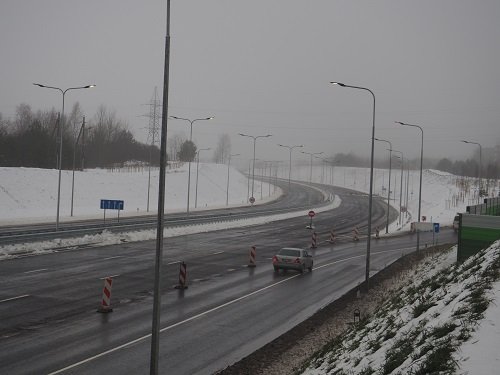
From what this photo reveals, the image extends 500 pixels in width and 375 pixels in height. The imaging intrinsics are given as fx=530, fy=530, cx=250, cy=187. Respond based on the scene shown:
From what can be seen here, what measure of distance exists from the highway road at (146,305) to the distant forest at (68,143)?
36.1m

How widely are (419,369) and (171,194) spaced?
265 ft

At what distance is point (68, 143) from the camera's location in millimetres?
82688

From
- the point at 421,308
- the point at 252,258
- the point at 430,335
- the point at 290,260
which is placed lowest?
the point at 252,258

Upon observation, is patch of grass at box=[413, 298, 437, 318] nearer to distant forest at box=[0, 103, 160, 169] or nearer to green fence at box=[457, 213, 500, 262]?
green fence at box=[457, 213, 500, 262]

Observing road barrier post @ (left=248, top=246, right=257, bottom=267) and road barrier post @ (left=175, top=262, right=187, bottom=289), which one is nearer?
road barrier post @ (left=175, top=262, right=187, bottom=289)

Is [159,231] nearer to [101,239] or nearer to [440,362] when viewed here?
[440,362]

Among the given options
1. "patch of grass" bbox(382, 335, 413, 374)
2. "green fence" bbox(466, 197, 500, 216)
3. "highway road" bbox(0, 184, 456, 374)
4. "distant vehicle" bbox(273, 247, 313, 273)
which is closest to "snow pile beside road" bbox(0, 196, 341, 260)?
"highway road" bbox(0, 184, 456, 374)

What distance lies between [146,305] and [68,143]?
69.3 meters

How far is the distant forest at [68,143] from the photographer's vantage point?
249 feet

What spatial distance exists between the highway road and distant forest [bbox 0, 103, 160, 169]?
36056 mm

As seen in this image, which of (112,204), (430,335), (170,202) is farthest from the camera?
(170,202)

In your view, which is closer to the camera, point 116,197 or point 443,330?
point 443,330

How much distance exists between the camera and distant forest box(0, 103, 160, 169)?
76.0 meters

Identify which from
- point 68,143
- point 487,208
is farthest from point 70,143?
point 487,208
